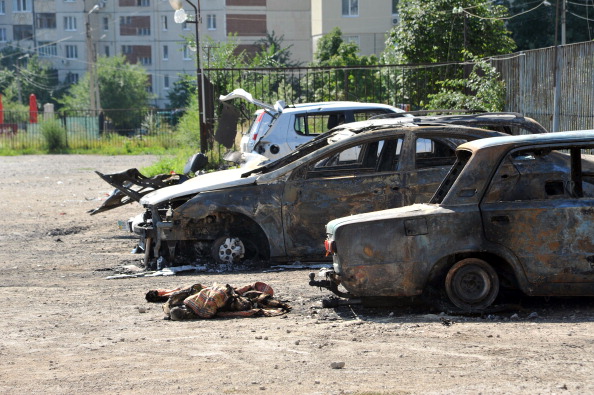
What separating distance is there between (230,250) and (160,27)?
73.0m

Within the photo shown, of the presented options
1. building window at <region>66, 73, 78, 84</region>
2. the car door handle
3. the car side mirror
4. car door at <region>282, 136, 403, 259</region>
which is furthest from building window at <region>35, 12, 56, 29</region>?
the car door handle

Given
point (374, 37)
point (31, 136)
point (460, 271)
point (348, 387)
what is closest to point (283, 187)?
point (460, 271)

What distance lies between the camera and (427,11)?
24688 mm

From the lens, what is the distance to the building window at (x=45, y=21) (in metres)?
86.2

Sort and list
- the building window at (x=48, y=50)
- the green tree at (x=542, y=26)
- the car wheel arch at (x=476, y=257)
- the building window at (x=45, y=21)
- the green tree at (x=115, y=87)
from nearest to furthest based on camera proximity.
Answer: the car wheel arch at (x=476, y=257), the green tree at (x=542, y=26), the green tree at (x=115, y=87), the building window at (x=48, y=50), the building window at (x=45, y=21)

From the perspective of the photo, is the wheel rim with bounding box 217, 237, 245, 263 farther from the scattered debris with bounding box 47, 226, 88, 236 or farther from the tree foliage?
the tree foliage

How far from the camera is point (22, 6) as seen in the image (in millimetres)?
89562

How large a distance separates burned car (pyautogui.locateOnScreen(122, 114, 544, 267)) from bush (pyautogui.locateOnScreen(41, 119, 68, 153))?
31137 millimetres

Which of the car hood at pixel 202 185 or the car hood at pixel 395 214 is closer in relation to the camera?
the car hood at pixel 395 214

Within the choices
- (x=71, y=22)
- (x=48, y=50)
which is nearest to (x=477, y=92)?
(x=71, y=22)

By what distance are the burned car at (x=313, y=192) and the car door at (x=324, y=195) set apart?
0.5 inches

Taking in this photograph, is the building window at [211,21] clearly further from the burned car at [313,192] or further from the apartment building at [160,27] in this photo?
the burned car at [313,192]

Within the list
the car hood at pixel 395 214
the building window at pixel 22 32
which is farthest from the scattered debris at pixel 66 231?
the building window at pixel 22 32

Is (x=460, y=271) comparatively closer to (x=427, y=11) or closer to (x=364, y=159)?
(x=364, y=159)
